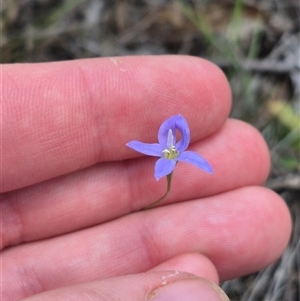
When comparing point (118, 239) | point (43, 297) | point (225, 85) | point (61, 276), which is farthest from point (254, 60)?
point (43, 297)

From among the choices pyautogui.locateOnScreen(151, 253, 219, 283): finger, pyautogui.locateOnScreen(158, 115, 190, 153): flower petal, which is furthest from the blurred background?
pyautogui.locateOnScreen(158, 115, 190, 153): flower petal

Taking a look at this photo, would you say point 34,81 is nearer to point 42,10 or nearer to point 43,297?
point 43,297

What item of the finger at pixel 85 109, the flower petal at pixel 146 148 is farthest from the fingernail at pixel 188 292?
the finger at pixel 85 109

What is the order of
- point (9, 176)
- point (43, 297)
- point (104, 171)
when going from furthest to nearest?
point (104, 171)
point (9, 176)
point (43, 297)

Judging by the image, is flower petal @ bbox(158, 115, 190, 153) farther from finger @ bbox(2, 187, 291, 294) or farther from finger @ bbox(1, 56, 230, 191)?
finger @ bbox(2, 187, 291, 294)

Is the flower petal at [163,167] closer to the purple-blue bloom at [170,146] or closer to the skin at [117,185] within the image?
the purple-blue bloom at [170,146]

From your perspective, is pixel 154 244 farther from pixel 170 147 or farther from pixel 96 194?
pixel 170 147
